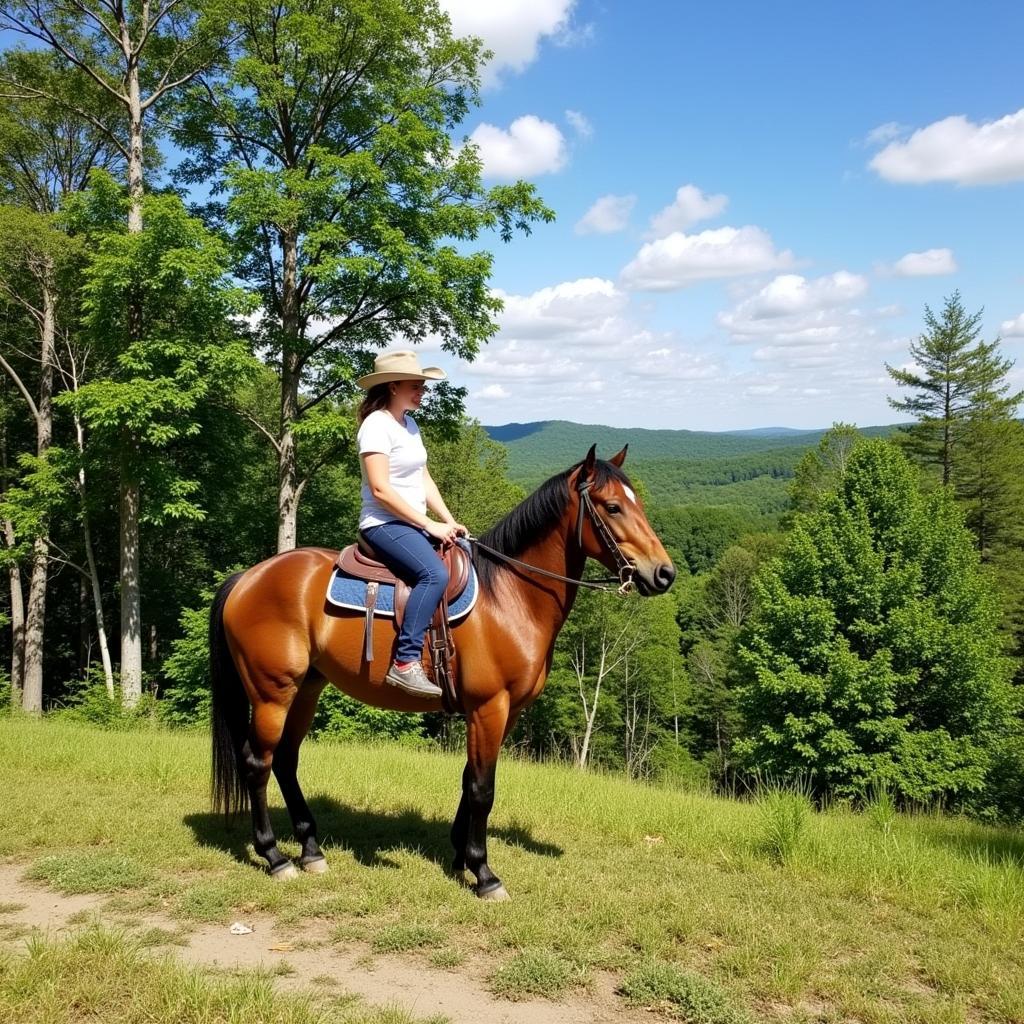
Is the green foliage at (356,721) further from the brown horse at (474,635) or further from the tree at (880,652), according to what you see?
the brown horse at (474,635)

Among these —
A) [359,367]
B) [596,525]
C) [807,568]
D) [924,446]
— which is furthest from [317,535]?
[924,446]

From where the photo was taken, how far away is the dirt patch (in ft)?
10.6

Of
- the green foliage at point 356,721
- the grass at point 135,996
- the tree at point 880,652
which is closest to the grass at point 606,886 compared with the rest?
the grass at point 135,996

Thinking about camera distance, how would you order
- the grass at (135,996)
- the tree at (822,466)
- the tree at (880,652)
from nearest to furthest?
the grass at (135,996) < the tree at (880,652) < the tree at (822,466)

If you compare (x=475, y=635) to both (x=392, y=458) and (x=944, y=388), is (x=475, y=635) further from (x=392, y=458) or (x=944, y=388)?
(x=944, y=388)

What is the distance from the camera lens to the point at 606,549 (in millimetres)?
4586

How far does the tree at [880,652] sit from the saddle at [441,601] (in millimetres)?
16877

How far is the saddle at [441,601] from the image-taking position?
4.60m

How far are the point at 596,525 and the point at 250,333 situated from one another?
14746mm

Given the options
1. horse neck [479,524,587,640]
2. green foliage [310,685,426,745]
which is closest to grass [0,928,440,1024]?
horse neck [479,524,587,640]

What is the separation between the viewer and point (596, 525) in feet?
15.0

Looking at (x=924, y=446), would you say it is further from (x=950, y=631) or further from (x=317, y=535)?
(x=317, y=535)

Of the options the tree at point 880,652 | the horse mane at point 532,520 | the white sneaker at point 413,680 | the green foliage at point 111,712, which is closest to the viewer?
the white sneaker at point 413,680

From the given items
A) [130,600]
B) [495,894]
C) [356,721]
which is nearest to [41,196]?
[130,600]
